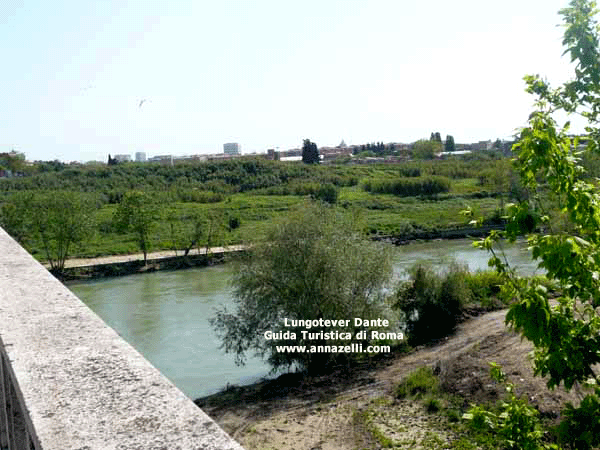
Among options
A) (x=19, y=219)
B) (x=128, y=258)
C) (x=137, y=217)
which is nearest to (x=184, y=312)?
(x=128, y=258)

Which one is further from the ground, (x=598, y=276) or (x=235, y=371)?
(x=598, y=276)

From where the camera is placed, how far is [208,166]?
92000 mm

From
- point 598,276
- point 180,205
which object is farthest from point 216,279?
point 598,276

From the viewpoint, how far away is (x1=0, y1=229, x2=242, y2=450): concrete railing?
4.76ft

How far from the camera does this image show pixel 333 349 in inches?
763

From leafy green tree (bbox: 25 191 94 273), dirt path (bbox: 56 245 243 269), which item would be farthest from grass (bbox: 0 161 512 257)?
leafy green tree (bbox: 25 191 94 273)

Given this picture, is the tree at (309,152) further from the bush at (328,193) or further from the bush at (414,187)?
the bush at (328,193)

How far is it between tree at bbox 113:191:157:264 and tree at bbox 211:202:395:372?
30.6 meters

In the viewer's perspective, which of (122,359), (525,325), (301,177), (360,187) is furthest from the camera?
(301,177)

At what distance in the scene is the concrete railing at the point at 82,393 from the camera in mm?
1450

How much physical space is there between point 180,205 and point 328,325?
165 feet

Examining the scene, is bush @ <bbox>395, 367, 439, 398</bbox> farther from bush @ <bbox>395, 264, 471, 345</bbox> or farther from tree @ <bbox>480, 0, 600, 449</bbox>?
tree @ <bbox>480, 0, 600, 449</bbox>

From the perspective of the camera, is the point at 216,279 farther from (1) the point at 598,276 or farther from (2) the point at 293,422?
(1) the point at 598,276

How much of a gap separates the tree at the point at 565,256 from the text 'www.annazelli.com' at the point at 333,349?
1457cm
